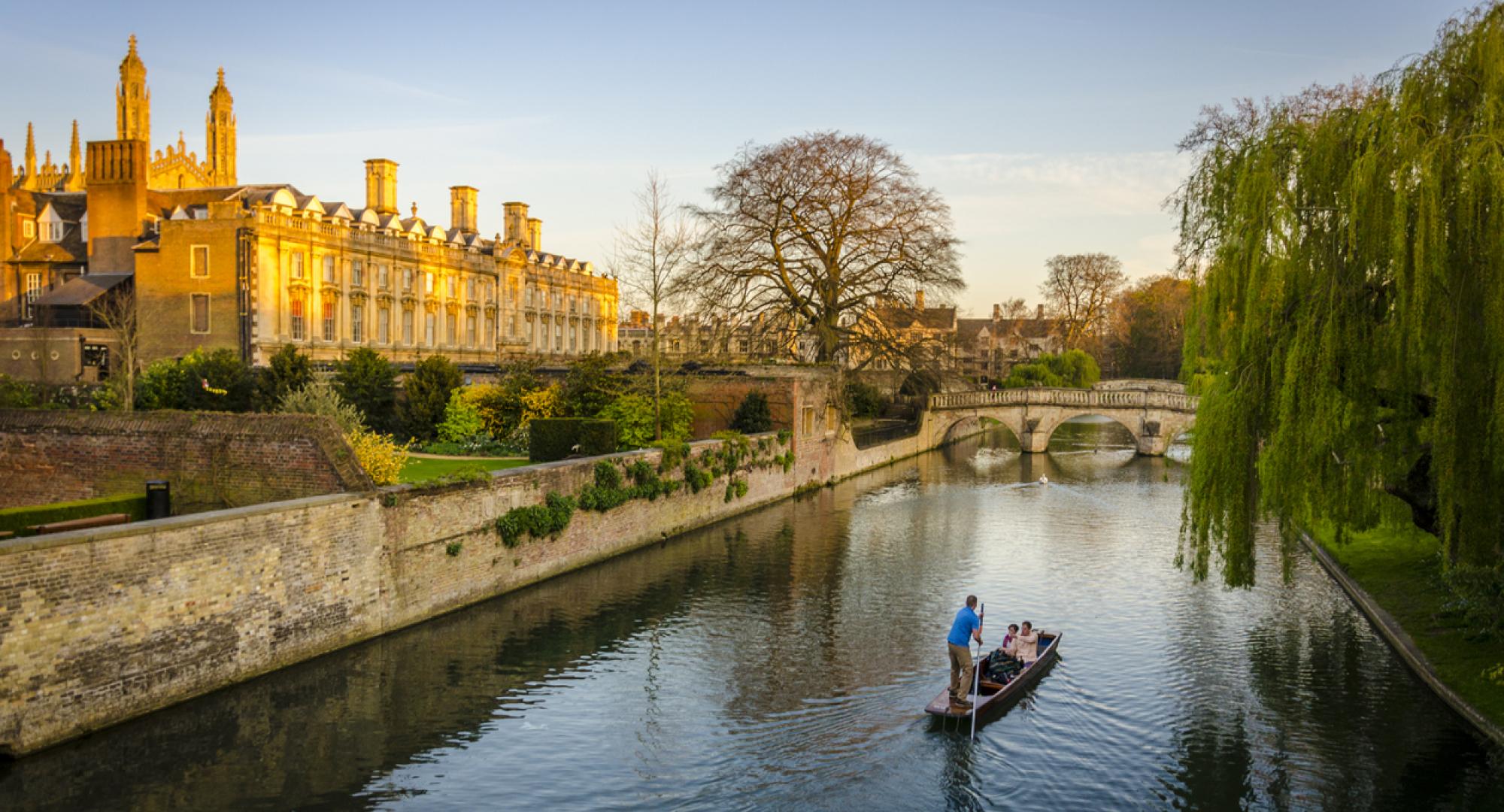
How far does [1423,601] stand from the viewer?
1706 centimetres

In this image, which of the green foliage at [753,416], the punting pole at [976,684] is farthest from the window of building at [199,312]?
the punting pole at [976,684]

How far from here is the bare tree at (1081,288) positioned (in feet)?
267

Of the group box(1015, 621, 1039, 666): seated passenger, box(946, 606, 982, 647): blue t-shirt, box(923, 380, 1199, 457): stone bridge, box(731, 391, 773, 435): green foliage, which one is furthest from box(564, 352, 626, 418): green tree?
box(923, 380, 1199, 457): stone bridge

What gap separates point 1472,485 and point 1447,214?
10.3ft

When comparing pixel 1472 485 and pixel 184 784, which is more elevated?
pixel 1472 485

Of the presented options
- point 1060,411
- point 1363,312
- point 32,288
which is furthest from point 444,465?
point 32,288

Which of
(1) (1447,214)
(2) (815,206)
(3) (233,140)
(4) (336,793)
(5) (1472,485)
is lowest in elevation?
(4) (336,793)

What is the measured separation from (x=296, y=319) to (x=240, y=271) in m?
3.14

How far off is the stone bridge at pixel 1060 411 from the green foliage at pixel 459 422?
80.5 ft

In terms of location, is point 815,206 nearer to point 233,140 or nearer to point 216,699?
point 216,699

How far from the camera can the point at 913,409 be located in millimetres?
51031

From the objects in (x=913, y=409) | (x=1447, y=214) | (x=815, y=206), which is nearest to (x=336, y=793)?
(x=1447, y=214)

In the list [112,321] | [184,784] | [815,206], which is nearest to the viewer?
[184,784]

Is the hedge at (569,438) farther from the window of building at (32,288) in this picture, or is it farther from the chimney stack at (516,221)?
the chimney stack at (516,221)
